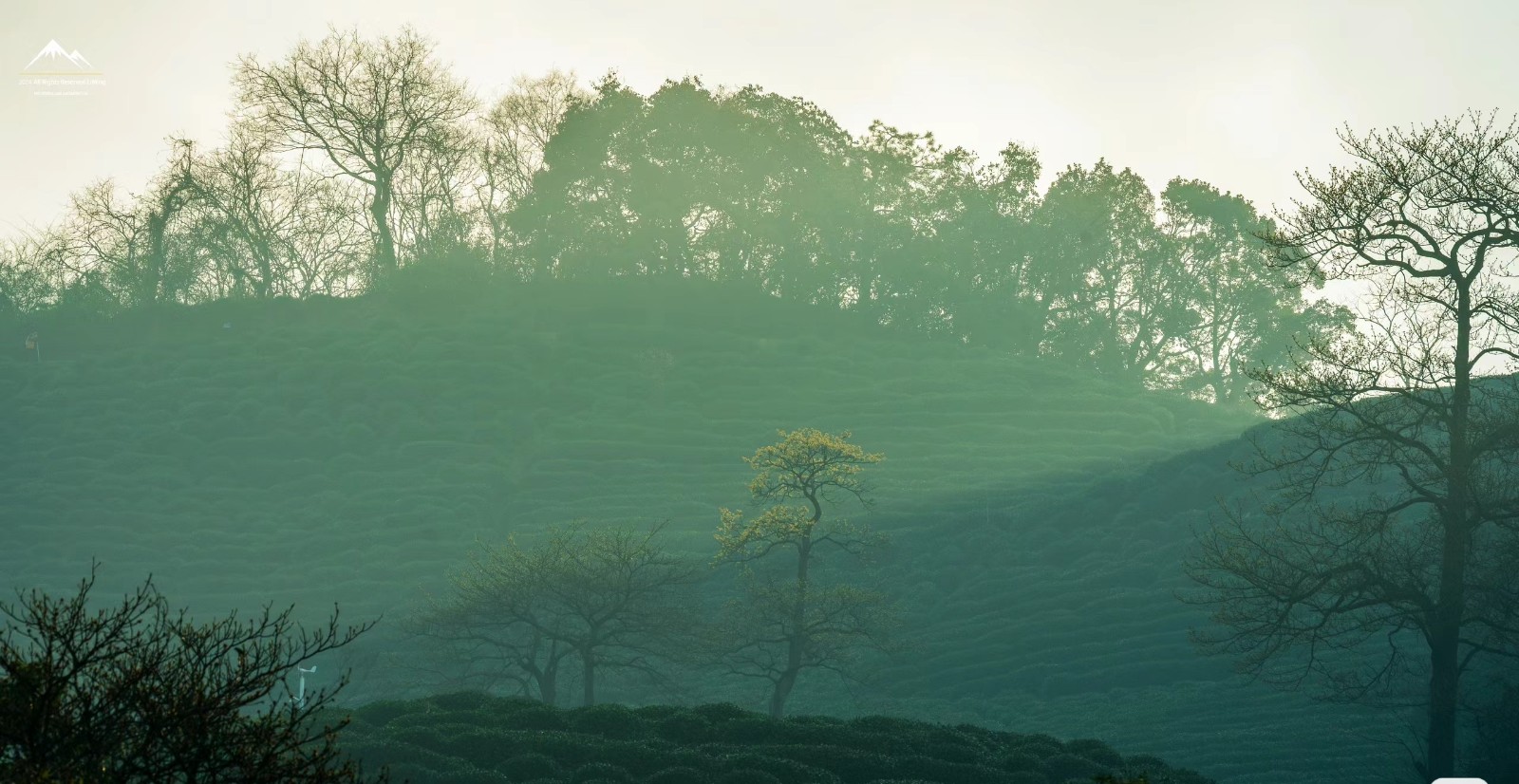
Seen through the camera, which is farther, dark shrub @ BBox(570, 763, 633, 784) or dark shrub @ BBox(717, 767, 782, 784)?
dark shrub @ BBox(570, 763, 633, 784)

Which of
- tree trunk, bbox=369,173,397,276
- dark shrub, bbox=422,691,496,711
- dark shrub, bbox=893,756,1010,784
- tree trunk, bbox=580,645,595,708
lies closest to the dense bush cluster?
dark shrub, bbox=893,756,1010,784

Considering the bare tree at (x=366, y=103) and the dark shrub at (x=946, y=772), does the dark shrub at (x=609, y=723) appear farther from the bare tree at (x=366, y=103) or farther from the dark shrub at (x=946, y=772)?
the bare tree at (x=366, y=103)

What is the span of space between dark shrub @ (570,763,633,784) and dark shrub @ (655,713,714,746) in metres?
2.78

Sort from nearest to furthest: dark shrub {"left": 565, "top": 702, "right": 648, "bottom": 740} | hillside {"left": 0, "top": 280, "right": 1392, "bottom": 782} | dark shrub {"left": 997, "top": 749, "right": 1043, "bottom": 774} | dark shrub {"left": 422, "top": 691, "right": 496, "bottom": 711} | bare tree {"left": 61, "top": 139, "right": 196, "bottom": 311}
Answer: dark shrub {"left": 997, "top": 749, "right": 1043, "bottom": 774} → dark shrub {"left": 565, "top": 702, "right": 648, "bottom": 740} → dark shrub {"left": 422, "top": 691, "right": 496, "bottom": 711} → hillside {"left": 0, "top": 280, "right": 1392, "bottom": 782} → bare tree {"left": 61, "top": 139, "right": 196, "bottom": 311}

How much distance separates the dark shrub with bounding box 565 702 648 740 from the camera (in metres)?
28.7

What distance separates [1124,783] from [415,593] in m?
46.9

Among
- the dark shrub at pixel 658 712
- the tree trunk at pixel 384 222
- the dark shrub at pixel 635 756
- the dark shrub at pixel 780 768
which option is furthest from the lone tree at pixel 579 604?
the tree trunk at pixel 384 222

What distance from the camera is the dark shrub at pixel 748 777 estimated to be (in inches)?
972

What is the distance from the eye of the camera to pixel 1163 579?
163ft

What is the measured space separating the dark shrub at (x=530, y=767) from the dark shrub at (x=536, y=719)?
262cm

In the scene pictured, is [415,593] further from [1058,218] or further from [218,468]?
[1058,218]

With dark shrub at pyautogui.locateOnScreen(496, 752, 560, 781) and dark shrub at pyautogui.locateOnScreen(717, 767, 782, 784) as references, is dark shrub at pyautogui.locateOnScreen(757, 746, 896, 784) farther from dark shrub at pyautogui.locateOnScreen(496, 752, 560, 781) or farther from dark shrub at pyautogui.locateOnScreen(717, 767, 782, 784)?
dark shrub at pyautogui.locateOnScreen(496, 752, 560, 781)

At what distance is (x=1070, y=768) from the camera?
88.1 feet

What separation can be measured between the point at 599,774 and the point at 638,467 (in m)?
45.1
